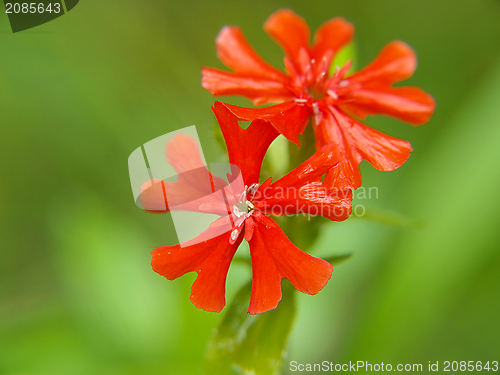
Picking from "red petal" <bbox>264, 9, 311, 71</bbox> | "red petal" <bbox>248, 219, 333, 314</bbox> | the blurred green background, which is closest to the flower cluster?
"red petal" <bbox>248, 219, 333, 314</bbox>

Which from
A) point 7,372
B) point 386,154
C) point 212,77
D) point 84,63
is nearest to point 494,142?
point 386,154

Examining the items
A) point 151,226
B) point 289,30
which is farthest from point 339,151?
point 151,226

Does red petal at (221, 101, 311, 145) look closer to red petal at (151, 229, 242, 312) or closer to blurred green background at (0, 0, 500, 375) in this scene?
red petal at (151, 229, 242, 312)

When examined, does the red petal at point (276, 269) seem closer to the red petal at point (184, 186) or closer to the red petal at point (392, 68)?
the red petal at point (184, 186)

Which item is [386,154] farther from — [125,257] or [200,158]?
[125,257]

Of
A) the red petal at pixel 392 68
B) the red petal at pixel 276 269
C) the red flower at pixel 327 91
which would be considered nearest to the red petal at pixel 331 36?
the red flower at pixel 327 91
